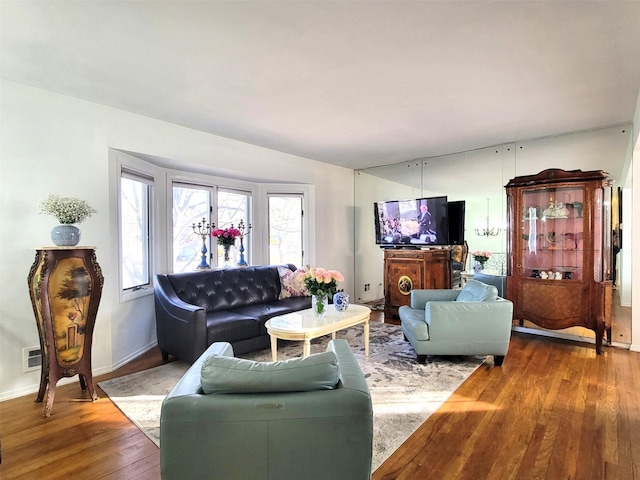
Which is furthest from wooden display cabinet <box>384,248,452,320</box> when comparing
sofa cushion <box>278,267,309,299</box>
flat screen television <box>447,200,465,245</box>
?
sofa cushion <box>278,267,309,299</box>

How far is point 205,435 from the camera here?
1332 millimetres

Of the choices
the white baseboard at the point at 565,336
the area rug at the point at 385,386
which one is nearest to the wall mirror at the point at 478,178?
the white baseboard at the point at 565,336

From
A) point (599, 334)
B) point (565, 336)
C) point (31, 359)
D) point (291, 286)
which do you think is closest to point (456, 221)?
point (565, 336)

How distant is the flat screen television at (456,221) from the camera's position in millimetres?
4895

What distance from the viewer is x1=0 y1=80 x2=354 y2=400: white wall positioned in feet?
9.07

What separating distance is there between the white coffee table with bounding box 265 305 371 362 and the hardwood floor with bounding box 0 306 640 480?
1.10 m

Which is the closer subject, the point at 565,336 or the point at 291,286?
the point at 565,336

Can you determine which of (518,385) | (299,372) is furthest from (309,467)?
(518,385)

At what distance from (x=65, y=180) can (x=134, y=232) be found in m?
0.98

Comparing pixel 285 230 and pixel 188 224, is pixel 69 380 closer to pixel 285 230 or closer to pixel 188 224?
pixel 188 224

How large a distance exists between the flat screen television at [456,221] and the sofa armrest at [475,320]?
1.75 metres

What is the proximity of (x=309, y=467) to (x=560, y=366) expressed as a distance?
10.3ft

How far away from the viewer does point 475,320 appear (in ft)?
10.7

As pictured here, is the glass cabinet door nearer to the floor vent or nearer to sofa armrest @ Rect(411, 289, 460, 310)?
sofa armrest @ Rect(411, 289, 460, 310)
